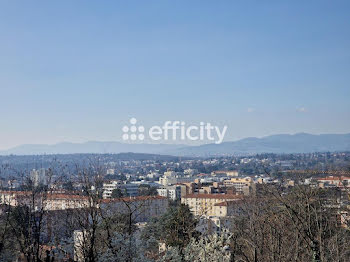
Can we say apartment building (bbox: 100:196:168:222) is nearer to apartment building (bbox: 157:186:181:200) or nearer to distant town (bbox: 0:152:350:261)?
distant town (bbox: 0:152:350:261)

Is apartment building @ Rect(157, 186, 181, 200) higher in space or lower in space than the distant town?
lower

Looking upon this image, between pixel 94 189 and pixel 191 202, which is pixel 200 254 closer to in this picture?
pixel 94 189

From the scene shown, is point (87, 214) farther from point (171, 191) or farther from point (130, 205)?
point (171, 191)

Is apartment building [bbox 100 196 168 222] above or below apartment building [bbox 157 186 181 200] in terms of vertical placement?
above

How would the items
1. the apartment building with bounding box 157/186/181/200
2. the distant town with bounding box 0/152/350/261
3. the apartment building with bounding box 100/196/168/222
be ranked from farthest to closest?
the apartment building with bounding box 157/186/181/200 < the apartment building with bounding box 100/196/168/222 < the distant town with bounding box 0/152/350/261

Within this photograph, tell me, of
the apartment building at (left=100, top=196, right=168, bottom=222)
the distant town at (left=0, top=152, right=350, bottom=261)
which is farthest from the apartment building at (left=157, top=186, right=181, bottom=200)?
the distant town at (left=0, top=152, right=350, bottom=261)

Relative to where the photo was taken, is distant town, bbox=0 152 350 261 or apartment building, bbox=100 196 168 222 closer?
distant town, bbox=0 152 350 261

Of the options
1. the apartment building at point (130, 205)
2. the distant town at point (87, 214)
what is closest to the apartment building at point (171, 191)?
the apartment building at point (130, 205)

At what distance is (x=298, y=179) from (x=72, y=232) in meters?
6.07

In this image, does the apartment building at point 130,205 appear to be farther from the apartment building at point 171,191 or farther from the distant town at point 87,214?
the apartment building at point 171,191

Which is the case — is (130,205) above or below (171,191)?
above

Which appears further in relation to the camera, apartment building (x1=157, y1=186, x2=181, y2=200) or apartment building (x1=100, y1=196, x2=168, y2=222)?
apartment building (x1=157, y1=186, x2=181, y2=200)

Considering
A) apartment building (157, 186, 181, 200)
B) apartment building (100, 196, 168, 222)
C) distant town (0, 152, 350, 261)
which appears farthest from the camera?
apartment building (157, 186, 181, 200)

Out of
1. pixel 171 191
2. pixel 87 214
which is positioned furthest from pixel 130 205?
pixel 171 191
